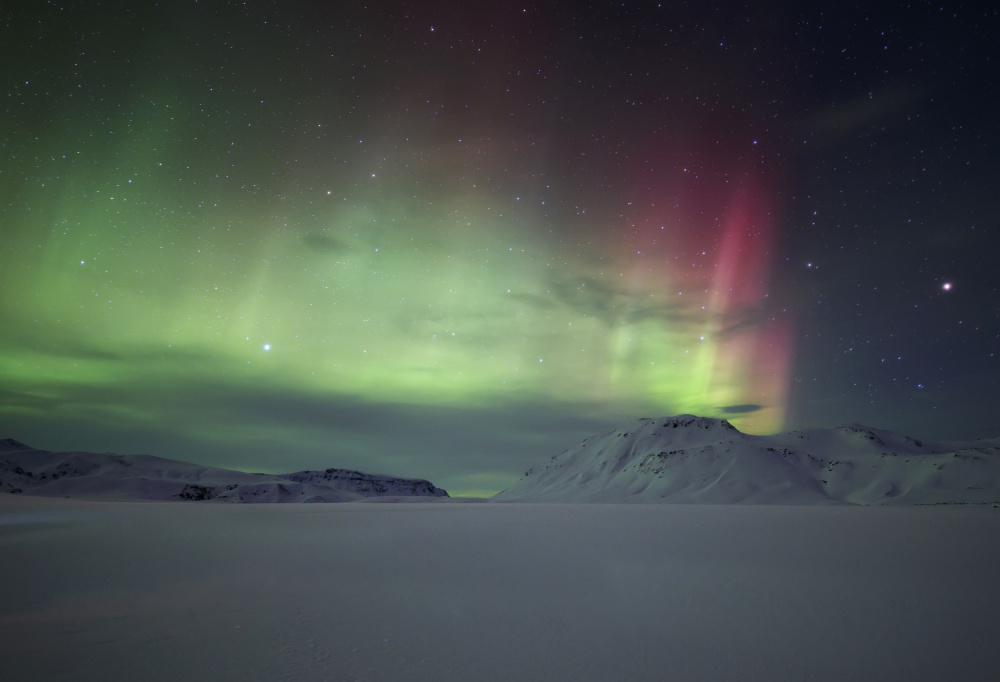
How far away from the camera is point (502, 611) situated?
22.9ft

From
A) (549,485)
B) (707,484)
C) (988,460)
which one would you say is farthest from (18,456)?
(988,460)

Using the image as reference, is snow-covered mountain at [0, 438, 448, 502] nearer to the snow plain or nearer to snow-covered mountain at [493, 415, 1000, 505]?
snow-covered mountain at [493, 415, 1000, 505]

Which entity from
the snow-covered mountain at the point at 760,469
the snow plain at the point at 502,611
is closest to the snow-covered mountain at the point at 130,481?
the snow-covered mountain at the point at 760,469

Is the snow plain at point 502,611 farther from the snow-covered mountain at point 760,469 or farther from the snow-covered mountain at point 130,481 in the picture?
the snow-covered mountain at point 130,481

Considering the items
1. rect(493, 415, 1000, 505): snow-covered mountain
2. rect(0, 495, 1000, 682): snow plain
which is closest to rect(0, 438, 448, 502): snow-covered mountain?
rect(493, 415, 1000, 505): snow-covered mountain

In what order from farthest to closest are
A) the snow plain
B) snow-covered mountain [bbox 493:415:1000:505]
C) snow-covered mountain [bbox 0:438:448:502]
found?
snow-covered mountain [bbox 0:438:448:502]
snow-covered mountain [bbox 493:415:1000:505]
the snow plain

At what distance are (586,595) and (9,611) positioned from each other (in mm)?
7826

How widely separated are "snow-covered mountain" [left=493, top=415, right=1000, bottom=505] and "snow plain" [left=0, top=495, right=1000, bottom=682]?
71.5m

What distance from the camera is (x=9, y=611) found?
667 cm

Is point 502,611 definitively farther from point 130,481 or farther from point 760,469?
point 130,481

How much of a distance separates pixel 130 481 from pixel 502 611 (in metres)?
179

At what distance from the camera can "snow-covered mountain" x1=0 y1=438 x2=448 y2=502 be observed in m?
139

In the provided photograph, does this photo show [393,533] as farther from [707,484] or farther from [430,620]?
[707,484]

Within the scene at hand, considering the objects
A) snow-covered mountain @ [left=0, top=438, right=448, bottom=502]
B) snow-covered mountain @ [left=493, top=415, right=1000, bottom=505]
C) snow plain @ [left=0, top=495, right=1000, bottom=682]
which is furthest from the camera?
snow-covered mountain @ [left=0, top=438, right=448, bottom=502]
